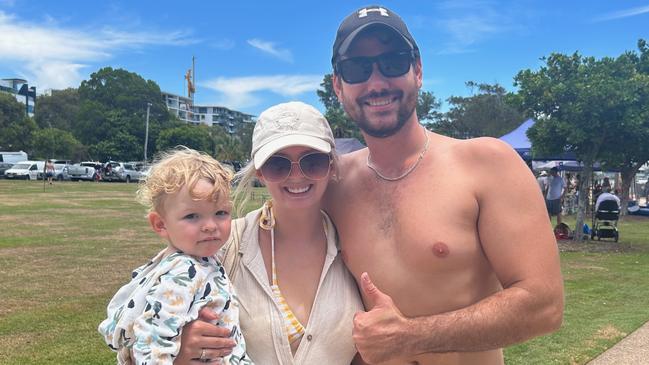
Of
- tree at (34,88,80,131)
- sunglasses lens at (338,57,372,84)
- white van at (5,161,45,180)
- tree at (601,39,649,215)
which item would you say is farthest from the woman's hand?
tree at (34,88,80,131)

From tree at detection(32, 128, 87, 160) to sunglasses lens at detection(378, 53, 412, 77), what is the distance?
1939 inches

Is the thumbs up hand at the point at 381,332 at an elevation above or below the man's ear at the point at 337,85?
below

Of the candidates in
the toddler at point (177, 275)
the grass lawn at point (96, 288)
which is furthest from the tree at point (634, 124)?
the toddler at point (177, 275)

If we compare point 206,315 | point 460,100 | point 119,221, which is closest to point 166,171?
point 206,315

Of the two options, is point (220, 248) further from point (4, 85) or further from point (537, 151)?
point (4, 85)

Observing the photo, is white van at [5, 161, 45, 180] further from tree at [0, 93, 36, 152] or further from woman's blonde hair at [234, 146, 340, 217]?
woman's blonde hair at [234, 146, 340, 217]

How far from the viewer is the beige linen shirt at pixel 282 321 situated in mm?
2072

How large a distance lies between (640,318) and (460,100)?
50608 mm

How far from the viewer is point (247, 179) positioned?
2.37 metres

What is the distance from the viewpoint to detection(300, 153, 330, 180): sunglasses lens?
216 cm

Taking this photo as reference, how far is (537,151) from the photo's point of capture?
14.7m

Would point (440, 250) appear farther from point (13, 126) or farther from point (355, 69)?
point (13, 126)

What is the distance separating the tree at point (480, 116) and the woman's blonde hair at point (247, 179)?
51.0m

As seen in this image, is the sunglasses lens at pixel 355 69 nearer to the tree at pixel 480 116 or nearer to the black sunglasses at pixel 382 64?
the black sunglasses at pixel 382 64
